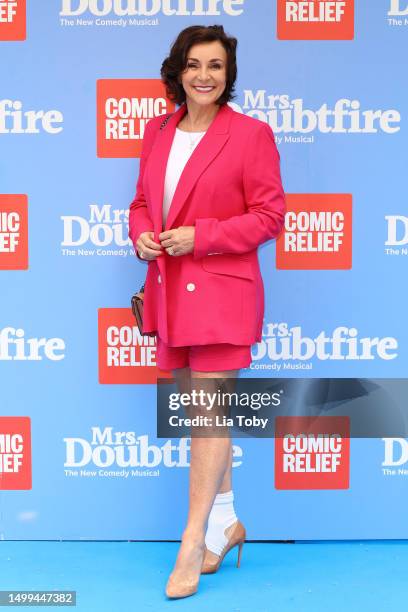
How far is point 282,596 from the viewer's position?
2.62m

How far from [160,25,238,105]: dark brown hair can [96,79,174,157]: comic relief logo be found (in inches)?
12.6

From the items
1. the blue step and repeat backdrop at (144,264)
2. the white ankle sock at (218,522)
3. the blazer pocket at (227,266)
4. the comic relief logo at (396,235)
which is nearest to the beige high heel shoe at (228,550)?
the white ankle sock at (218,522)

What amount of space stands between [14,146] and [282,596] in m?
1.86

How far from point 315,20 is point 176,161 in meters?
0.86

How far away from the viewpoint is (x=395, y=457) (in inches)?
123

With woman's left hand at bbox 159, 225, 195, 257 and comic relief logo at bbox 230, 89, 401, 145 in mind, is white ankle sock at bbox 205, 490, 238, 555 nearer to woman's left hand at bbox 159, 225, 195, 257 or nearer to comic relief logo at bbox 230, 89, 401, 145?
woman's left hand at bbox 159, 225, 195, 257

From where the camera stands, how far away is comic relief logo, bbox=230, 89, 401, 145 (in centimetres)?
298

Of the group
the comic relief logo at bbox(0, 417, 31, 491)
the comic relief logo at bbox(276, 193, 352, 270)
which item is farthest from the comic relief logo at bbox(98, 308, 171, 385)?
the comic relief logo at bbox(276, 193, 352, 270)

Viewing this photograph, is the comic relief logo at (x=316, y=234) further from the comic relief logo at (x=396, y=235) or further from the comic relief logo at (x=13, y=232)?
the comic relief logo at (x=13, y=232)

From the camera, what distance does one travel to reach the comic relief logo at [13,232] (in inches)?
119

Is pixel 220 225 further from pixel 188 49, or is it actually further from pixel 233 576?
pixel 233 576

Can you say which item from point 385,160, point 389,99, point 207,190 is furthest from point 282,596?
point 389,99

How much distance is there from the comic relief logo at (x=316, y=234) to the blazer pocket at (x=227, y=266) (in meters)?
0.51

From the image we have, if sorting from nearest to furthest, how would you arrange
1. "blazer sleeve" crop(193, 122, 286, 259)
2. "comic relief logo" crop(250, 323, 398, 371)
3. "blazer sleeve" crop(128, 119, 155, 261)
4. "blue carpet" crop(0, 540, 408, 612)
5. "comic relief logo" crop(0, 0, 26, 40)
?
"blazer sleeve" crop(193, 122, 286, 259) < "blue carpet" crop(0, 540, 408, 612) < "blazer sleeve" crop(128, 119, 155, 261) < "comic relief logo" crop(0, 0, 26, 40) < "comic relief logo" crop(250, 323, 398, 371)
